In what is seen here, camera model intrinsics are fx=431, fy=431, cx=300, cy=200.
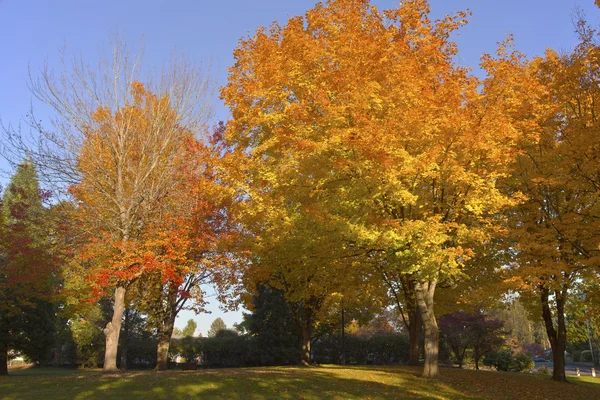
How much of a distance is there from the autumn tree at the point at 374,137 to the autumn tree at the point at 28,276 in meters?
8.92

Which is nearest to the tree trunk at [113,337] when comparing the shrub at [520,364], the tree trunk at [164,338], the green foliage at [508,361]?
the tree trunk at [164,338]

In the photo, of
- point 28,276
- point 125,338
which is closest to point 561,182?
point 28,276

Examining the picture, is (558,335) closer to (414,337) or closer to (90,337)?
(414,337)

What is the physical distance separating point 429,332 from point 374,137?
7.29 m

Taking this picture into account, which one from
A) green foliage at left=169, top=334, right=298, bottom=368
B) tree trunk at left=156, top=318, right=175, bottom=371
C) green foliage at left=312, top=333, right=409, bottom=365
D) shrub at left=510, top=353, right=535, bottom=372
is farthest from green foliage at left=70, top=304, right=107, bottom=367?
shrub at left=510, top=353, right=535, bottom=372

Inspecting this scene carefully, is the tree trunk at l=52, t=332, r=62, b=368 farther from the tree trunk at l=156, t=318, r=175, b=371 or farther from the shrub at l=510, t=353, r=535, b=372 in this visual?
Answer: the shrub at l=510, t=353, r=535, b=372

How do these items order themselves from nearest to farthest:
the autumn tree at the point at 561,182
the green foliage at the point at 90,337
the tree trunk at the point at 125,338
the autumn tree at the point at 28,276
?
the autumn tree at the point at 561,182 < the autumn tree at the point at 28,276 < the tree trunk at the point at 125,338 < the green foliage at the point at 90,337

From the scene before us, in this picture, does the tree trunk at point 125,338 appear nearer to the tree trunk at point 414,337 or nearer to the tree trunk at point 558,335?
the tree trunk at point 414,337

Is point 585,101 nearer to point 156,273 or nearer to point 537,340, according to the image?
point 156,273

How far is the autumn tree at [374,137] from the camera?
1238 cm

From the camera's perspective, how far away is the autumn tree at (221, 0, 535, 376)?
40.6 ft

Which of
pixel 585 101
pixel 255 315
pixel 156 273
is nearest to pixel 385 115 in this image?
pixel 585 101

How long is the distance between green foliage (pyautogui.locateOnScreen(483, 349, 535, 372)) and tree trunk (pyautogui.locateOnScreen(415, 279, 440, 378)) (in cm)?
2254

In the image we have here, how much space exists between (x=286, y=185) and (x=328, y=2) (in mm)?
6882
